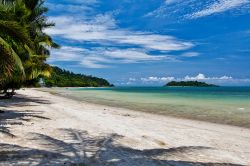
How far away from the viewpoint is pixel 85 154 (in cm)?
847

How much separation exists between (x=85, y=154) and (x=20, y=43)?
21.8ft

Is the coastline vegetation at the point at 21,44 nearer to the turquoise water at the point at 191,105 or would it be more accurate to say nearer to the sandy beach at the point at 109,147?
the sandy beach at the point at 109,147

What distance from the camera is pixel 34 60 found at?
81.0 feet

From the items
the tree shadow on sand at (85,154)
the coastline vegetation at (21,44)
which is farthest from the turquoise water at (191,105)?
the tree shadow on sand at (85,154)

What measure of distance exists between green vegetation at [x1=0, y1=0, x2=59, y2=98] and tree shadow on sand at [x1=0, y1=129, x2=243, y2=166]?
113 inches

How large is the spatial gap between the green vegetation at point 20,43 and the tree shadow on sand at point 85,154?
287 cm

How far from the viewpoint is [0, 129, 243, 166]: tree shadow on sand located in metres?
7.75

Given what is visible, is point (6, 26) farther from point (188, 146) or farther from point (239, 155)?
point (239, 155)

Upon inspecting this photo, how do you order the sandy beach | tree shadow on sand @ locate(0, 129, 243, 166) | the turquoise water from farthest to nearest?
the turquoise water, the sandy beach, tree shadow on sand @ locate(0, 129, 243, 166)

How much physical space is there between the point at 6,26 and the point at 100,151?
5.13m

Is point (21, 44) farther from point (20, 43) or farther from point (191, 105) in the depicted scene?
point (191, 105)

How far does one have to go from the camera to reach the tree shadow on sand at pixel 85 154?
7.75 meters

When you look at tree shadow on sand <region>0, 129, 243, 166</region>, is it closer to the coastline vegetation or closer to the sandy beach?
the sandy beach

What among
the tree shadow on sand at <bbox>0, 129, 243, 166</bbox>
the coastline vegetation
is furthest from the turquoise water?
the tree shadow on sand at <bbox>0, 129, 243, 166</bbox>
